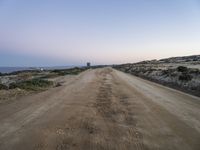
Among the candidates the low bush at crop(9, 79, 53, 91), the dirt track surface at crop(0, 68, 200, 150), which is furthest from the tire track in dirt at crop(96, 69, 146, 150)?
the low bush at crop(9, 79, 53, 91)

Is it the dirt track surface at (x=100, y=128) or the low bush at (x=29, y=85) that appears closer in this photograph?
the dirt track surface at (x=100, y=128)

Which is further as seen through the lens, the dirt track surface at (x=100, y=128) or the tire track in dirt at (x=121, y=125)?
the tire track in dirt at (x=121, y=125)

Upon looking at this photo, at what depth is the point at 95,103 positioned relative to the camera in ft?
39.8

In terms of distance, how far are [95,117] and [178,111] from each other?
3781 mm

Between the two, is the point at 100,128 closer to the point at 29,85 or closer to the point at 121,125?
the point at 121,125

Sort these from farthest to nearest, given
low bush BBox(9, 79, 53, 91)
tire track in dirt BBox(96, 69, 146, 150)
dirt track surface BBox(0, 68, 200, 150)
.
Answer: low bush BBox(9, 79, 53, 91) → tire track in dirt BBox(96, 69, 146, 150) → dirt track surface BBox(0, 68, 200, 150)

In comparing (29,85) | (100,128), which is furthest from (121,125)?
(29,85)

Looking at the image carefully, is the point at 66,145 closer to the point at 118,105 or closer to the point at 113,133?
the point at 113,133

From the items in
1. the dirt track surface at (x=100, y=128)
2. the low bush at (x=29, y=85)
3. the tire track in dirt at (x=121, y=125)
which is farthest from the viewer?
the low bush at (x=29, y=85)

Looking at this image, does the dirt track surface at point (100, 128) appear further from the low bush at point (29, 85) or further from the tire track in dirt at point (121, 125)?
the low bush at point (29, 85)

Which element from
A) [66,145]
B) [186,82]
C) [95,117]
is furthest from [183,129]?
[186,82]

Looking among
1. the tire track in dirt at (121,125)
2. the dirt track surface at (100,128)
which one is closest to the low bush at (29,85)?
the dirt track surface at (100,128)

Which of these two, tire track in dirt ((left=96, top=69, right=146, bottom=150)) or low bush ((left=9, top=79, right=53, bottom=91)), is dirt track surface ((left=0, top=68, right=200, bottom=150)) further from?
low bush ((left=9, top=79, right=53, bottom=91))

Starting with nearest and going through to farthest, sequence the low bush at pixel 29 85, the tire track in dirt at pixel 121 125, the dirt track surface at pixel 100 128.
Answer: the dirt track surface at pixel 100 128 → the tire track in dirt at pixel 121 125 → the low bush at pixel 29 85
